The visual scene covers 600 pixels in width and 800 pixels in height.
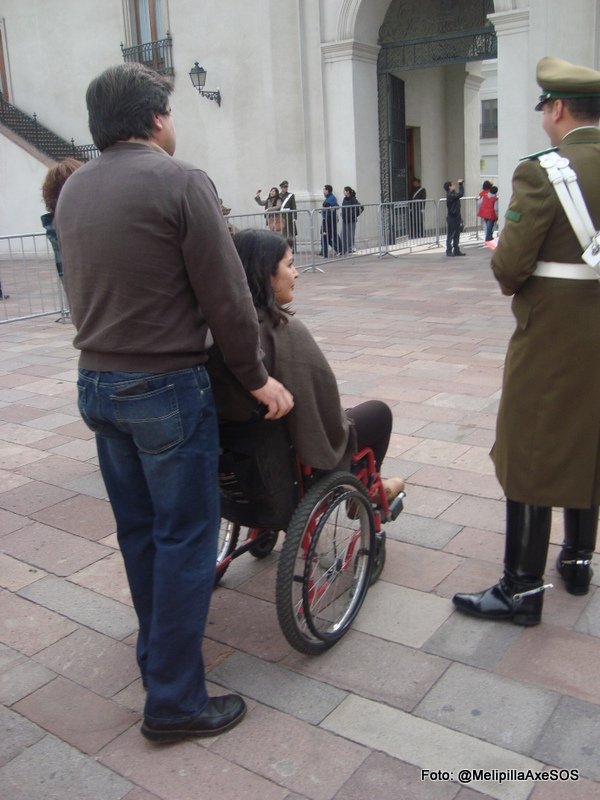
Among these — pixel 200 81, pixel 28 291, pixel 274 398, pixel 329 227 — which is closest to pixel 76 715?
pixel 274 398

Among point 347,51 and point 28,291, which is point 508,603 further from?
point 347,51

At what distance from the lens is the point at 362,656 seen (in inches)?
105

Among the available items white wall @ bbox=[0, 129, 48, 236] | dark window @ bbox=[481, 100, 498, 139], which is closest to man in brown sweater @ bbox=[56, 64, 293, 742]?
white wall @ bbox=[0, 129, 48, 236]

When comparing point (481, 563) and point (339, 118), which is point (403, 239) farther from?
point (481, 563)

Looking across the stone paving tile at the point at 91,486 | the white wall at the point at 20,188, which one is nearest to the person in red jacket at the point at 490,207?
the white wall at the point at 20,188

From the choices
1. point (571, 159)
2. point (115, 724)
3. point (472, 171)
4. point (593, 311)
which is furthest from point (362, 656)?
point (472, 171)

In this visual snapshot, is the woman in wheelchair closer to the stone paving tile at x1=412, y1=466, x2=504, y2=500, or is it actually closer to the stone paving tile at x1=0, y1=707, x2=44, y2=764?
the stone paving tile at x1=0, y1=707, x2=44, y2=764

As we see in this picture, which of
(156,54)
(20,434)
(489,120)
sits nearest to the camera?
(20,434)

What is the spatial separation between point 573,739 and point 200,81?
18.6 m

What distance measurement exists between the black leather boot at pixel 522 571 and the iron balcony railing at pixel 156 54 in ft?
63.6

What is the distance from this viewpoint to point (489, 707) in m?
2.38

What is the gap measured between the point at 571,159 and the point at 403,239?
15.2m

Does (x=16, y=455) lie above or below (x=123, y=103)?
below

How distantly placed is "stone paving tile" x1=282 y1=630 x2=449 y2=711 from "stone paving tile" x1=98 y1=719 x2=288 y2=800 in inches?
14.2
